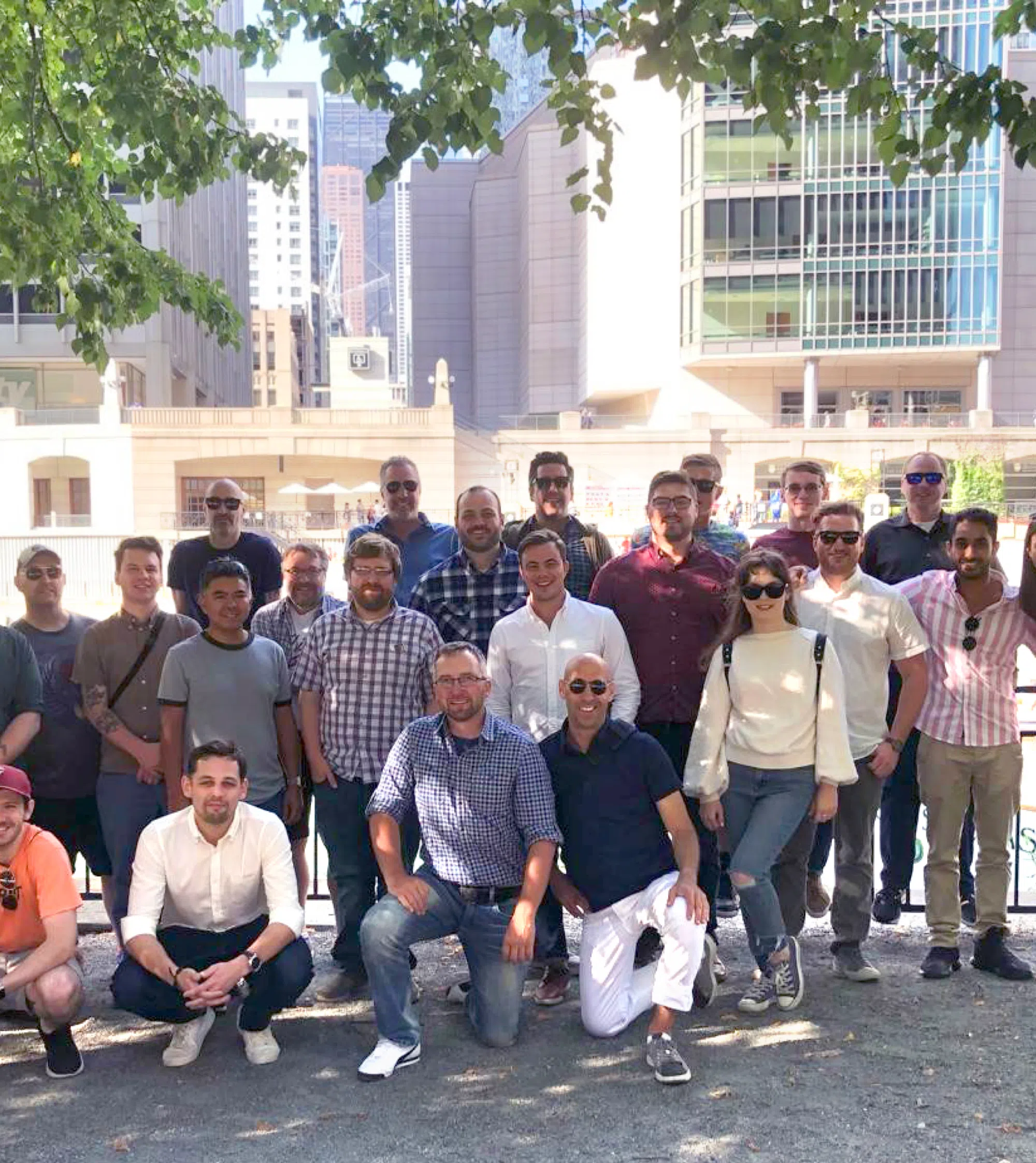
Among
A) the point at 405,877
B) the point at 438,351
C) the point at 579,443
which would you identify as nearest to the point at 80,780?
the point at 405,877

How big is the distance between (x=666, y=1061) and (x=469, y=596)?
8.25 ft

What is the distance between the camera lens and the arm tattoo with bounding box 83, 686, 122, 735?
5.68m

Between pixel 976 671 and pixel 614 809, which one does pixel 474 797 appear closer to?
pixel 614 809

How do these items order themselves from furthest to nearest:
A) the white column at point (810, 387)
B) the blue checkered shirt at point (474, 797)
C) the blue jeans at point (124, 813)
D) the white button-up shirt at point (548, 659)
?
1. the white column at point (810, 387)
2. the blue jeans at point (124, 813)
3. the white button-up shirt at point (548, 659)
4. the blue checkered shirt at point (474, 797)

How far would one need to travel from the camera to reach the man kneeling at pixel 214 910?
4840 mm

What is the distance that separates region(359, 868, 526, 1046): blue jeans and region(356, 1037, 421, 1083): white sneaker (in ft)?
0.09

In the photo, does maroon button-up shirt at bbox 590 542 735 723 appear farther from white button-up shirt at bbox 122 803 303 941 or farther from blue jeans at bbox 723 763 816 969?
white button-up shirt at bbox 122 803 303 941

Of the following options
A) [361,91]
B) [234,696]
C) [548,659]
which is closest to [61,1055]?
[234,696]

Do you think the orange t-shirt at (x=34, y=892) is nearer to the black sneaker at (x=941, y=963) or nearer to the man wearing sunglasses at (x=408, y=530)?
the man wearing sunglasses at (x=408, y=530)

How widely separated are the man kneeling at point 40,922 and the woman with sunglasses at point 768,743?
2.68 m

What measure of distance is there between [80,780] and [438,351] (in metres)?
120

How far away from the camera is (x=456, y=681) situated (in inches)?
198

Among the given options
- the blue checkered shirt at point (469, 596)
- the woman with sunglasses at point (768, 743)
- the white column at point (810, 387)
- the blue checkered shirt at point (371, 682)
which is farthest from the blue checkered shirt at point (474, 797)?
the white column at point (810, 387)

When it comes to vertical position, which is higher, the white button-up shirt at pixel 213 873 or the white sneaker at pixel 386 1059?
the white button-up shirt at pixel 213 873
